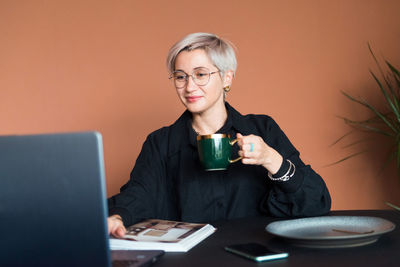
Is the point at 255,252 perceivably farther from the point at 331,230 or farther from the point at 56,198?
the point at 56,198

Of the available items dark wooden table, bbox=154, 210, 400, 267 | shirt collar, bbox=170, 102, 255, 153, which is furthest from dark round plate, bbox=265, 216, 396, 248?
shirt collar, bbox=170, 102, 255, 153

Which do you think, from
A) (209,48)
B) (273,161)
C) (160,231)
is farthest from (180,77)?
A: (160,231)

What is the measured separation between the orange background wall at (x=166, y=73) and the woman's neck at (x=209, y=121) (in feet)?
2.98

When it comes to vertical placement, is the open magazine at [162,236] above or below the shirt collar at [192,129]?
below

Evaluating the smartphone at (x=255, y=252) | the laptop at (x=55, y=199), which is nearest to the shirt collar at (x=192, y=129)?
the smartphone at (x=255, y=252)

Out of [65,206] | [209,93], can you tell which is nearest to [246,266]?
[65,206]

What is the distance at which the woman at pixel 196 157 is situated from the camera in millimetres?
1823

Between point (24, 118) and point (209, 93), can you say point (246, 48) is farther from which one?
point (24, 118)

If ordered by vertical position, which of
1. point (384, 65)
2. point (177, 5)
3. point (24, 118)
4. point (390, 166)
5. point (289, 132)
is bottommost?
point (390, 166)

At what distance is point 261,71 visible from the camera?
294 cm

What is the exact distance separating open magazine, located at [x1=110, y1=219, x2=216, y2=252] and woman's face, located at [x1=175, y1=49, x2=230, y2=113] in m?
0.64

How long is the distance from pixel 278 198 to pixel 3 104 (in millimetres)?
2016

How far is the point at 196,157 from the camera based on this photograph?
1.91m

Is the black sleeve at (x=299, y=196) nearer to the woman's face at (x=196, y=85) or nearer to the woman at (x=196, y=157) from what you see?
the woman at (x=196, y=157)
